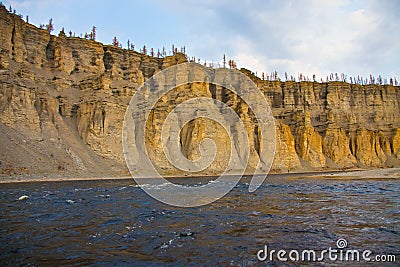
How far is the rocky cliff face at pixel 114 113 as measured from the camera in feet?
172

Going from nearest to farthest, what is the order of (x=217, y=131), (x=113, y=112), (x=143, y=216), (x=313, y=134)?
(x=143, y=216) < (x=113, y=112) < (x=217, y=131) < (x=313, y=134)

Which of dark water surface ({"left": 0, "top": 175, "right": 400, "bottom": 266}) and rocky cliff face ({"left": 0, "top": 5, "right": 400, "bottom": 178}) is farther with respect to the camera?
rocky cliff face ({"left": 0, "top": 5, "right": 400, "bottom": 178})

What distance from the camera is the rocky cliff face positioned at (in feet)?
172

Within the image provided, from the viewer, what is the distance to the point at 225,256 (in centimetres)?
808

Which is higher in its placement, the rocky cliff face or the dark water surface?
the rocky cliff face

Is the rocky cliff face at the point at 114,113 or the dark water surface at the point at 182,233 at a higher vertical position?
the rocky cliff face at the point at 114,113

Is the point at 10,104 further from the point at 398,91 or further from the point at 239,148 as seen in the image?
the point at 398,91

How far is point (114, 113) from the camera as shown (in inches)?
2625

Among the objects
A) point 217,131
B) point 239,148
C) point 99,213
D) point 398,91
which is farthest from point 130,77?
point 398,91

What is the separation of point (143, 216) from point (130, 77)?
76565mm

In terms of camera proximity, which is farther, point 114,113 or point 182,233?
point 114,113

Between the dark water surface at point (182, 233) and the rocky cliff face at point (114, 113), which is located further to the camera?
the rocky cliff face at point (114, 113)

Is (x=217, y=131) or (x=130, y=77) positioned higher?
(x=130, y=77)

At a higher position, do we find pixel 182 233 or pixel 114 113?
pixel 114 113
